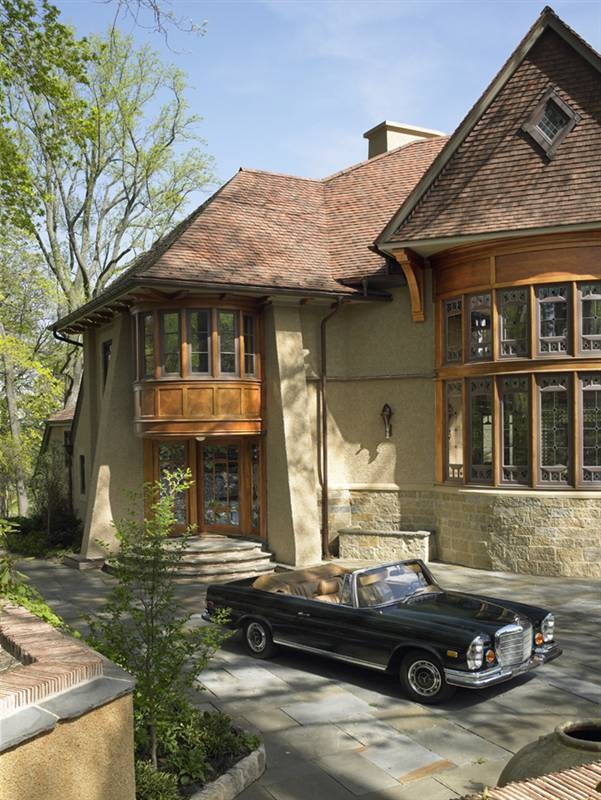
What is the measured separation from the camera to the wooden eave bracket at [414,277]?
15576 millimetres

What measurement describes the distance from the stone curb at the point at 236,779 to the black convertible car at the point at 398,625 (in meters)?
2.14

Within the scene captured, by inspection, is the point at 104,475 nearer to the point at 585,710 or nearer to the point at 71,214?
the point at 585,710

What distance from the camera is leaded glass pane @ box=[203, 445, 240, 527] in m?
17.4

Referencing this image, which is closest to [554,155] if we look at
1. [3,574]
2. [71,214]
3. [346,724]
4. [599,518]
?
[599,518]

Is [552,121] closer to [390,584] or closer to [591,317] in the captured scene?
[591,317]

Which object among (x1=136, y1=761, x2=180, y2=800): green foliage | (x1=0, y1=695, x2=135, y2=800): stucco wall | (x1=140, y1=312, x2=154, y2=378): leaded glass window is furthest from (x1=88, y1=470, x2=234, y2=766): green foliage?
(x1=140, y1=312, x2=154, y2=378): leaded glass window

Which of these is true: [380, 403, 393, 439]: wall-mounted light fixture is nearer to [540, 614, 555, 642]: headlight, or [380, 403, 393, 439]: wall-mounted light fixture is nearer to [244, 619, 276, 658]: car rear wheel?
[244, 619, 276, 658]: car rear wheel

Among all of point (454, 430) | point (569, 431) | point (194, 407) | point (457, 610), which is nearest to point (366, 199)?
point (454, 430)

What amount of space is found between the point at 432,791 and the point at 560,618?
609 cm

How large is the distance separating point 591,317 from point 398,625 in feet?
28.3

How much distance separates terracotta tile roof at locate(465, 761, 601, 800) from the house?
11.1 metres

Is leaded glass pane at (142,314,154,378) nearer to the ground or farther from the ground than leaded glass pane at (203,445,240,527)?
farther from the ground

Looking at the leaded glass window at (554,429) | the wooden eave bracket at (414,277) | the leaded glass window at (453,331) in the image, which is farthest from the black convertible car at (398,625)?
the wooden eave bracket at (414,277)

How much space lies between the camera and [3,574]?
6.44 metres
